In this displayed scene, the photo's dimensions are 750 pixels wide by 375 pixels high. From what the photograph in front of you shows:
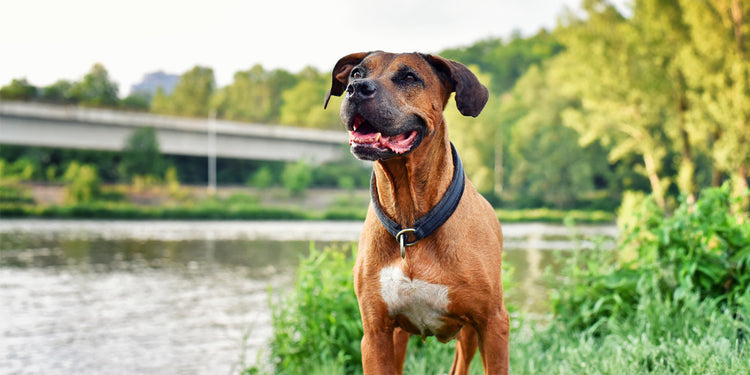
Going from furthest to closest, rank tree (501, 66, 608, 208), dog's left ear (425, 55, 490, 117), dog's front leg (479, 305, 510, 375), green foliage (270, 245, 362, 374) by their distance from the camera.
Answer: tree (501, 66, 608, 208) < green foliage (270, 245, 362, 374) < dog's front leg (479, 305, 510, 375) < dog's left ear (425, 55, 490, 117)

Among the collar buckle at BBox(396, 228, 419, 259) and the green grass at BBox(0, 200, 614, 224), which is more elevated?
the collar buckle at BBox(396, 228, 419, 259)

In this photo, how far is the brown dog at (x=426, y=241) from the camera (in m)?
2.70

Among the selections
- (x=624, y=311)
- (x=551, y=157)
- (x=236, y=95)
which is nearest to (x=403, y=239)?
(x=624, y=311)

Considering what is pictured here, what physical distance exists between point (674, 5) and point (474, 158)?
2366cm

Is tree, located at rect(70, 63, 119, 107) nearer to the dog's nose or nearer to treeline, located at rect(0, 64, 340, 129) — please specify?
treeline, located at rect(0, 64, 340, 129)

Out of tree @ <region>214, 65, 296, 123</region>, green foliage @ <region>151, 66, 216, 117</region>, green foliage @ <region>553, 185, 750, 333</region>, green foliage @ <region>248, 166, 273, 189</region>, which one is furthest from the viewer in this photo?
tree @ <region>214, 65, 296, 123</region>

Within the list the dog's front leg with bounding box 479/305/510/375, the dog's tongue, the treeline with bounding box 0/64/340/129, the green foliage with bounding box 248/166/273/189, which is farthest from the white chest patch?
the green foliage with bounding box 248/166/273/189

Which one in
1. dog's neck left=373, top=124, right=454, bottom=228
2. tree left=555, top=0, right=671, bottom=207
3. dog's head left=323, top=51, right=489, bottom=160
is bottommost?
dog's neck left=373, top=124, right=454, bottom=228

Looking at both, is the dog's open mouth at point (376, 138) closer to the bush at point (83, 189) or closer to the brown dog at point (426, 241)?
the brown dog at point (426, 241)

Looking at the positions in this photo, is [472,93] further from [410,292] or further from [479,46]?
[479,46]

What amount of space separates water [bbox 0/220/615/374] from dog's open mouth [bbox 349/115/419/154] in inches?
135

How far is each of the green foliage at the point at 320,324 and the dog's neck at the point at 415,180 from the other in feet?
9.38

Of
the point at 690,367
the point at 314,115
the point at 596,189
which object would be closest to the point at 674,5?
the point at 690,367

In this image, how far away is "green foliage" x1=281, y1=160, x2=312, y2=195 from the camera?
173 ft
